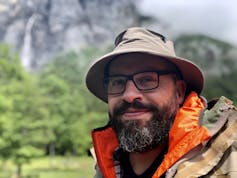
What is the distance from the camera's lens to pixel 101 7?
114 meters

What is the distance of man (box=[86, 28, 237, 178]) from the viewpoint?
1509 millimetres


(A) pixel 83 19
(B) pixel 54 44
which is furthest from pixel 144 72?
(A) pixel 83 19

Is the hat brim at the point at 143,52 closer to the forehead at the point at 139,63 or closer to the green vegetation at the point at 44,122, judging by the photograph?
the forehead at the point at 139,63

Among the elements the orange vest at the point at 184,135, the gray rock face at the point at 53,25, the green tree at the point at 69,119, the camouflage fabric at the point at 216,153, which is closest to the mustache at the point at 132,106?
the orange vest at the point at 184,135

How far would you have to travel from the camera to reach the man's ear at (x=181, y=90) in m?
1.82

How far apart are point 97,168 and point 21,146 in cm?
1610

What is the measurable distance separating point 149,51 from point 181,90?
10.4 inches

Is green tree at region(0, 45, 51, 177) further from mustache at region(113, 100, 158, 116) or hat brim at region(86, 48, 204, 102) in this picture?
mustache at region(113, 100, 158, 116)

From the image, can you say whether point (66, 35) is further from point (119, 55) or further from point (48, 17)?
point (119, 55)

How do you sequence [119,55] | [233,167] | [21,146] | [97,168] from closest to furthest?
1. [233,167]
2. [119,55]
3. [97,168]
4. [21,146]

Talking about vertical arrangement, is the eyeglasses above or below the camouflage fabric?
above

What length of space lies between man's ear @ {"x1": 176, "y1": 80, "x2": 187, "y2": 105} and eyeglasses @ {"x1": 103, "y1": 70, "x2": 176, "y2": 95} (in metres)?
0.08

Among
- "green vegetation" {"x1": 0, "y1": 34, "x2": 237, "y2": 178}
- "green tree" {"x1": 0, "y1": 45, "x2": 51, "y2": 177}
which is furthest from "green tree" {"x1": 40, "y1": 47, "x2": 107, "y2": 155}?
"green tree" {"x1": 0, "y1": 45, "x2": 51, "y2": 177}

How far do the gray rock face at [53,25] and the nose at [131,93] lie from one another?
95275mm
